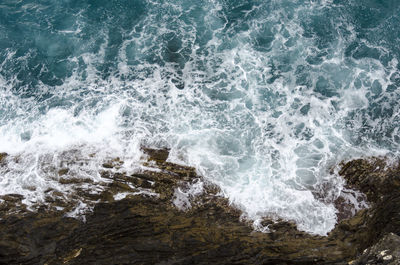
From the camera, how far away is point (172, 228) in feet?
89.0

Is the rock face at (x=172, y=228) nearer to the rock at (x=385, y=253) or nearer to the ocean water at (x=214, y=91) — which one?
the ocean water at (x=214, y=91)

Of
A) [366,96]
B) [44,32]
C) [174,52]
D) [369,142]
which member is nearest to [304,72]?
[366,96]

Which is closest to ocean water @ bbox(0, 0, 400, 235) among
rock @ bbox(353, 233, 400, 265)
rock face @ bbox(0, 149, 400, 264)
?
rock face @ bbox(0, 149, 400, 264)

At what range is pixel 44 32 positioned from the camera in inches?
1626

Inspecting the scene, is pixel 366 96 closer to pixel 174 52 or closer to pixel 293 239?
pixel 293 239

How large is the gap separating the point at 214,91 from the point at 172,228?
15368 millimetres

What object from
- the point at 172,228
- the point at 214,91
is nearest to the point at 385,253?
the point at 172,228

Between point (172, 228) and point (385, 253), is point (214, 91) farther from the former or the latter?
point (385, 253)

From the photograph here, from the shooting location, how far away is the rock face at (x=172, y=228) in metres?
25.0

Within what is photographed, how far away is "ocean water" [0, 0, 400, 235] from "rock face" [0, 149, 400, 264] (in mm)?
1334

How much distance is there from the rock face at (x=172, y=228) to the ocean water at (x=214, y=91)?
4.38 ft

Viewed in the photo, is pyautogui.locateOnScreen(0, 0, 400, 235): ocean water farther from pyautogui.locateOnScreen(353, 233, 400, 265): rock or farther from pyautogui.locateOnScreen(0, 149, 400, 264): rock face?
pyautogui.locateOnScreen(353, 233, 400, 265): rock

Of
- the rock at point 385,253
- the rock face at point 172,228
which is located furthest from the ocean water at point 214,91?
the rock at point 385,253

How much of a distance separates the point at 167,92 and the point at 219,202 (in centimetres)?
1347
